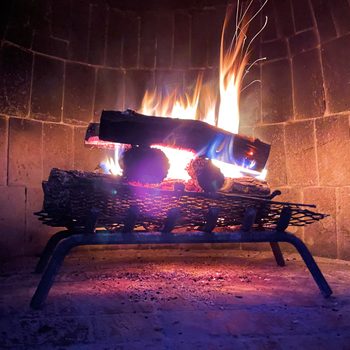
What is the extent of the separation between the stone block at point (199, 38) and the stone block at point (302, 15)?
0.89m

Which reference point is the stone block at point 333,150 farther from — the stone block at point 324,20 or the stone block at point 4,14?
the stone block at point 4,14

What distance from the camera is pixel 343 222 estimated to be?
11.2 ft

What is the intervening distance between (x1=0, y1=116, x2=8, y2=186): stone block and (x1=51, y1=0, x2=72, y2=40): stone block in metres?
0.99

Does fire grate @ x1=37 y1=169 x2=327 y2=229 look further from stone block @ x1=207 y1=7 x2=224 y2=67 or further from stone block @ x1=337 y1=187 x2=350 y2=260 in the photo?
stone block @ x1=207 y1=7 x2=224 y2=67

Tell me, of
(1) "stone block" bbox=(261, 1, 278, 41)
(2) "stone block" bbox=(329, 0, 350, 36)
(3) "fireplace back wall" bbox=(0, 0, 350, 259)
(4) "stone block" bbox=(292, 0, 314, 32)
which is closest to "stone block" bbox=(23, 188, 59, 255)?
(3) "fireplace back wall" bbox=(0, 0, 350, 259)

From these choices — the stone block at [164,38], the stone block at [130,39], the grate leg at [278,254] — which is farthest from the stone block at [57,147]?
the grate leg at [278,254]

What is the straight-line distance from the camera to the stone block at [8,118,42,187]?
3.50 metres

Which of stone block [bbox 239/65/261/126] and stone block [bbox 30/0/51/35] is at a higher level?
stone block [bbox 30/0/51/35]

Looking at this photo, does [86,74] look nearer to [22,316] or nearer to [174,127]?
[174,127]

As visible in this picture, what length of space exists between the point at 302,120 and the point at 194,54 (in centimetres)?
132

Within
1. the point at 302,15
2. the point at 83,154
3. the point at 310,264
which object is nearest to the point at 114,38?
the point at 83,154

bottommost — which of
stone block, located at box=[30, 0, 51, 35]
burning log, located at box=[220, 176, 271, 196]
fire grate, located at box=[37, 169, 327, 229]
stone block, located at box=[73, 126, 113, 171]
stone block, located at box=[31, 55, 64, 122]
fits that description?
fire grate, located at box=[37, 169, 327, 229]

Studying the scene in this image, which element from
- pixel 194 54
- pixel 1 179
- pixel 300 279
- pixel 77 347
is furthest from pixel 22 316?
pixel 194 54

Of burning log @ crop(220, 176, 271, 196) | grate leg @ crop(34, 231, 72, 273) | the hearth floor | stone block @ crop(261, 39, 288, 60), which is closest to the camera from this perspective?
the hearth floor
